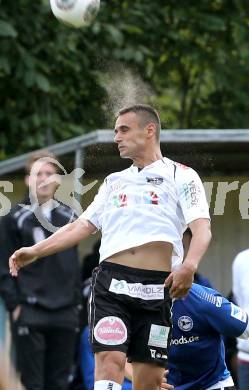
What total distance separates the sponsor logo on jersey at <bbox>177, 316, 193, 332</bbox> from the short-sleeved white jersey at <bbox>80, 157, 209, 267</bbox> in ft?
1.14

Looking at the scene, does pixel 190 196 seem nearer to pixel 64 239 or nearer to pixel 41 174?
pixel 64 239

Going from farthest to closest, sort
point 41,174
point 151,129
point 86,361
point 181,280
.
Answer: point 86,361, point 41,174, point 151,129, point 181,280

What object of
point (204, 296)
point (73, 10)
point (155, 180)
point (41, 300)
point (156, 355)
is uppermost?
point (73, 10)

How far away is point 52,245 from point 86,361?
4241 mm

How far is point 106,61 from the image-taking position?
15.2 metres

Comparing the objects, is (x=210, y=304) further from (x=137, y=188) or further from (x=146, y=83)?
(x=146, y=83)

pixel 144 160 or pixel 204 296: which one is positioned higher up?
pixel 144 160

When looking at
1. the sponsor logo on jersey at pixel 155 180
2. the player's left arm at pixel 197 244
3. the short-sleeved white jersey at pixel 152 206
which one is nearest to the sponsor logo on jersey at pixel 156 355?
the short-sleeved white jersey at pixel 152 206

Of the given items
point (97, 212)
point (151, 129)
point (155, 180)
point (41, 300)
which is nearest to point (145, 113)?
point (151, 129)

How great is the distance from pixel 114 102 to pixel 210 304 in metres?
2.79

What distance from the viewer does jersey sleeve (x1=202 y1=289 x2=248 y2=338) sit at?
24.0 feet

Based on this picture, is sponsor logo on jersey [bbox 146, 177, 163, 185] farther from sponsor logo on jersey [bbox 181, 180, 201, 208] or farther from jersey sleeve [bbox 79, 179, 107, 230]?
jersey sleeve [bbox 79, 179, 107, 230]

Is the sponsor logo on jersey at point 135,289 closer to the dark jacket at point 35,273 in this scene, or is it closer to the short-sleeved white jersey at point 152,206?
the short-sleeved white jersey at point 152,206

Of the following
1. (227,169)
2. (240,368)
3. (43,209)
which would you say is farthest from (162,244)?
(227,169)
